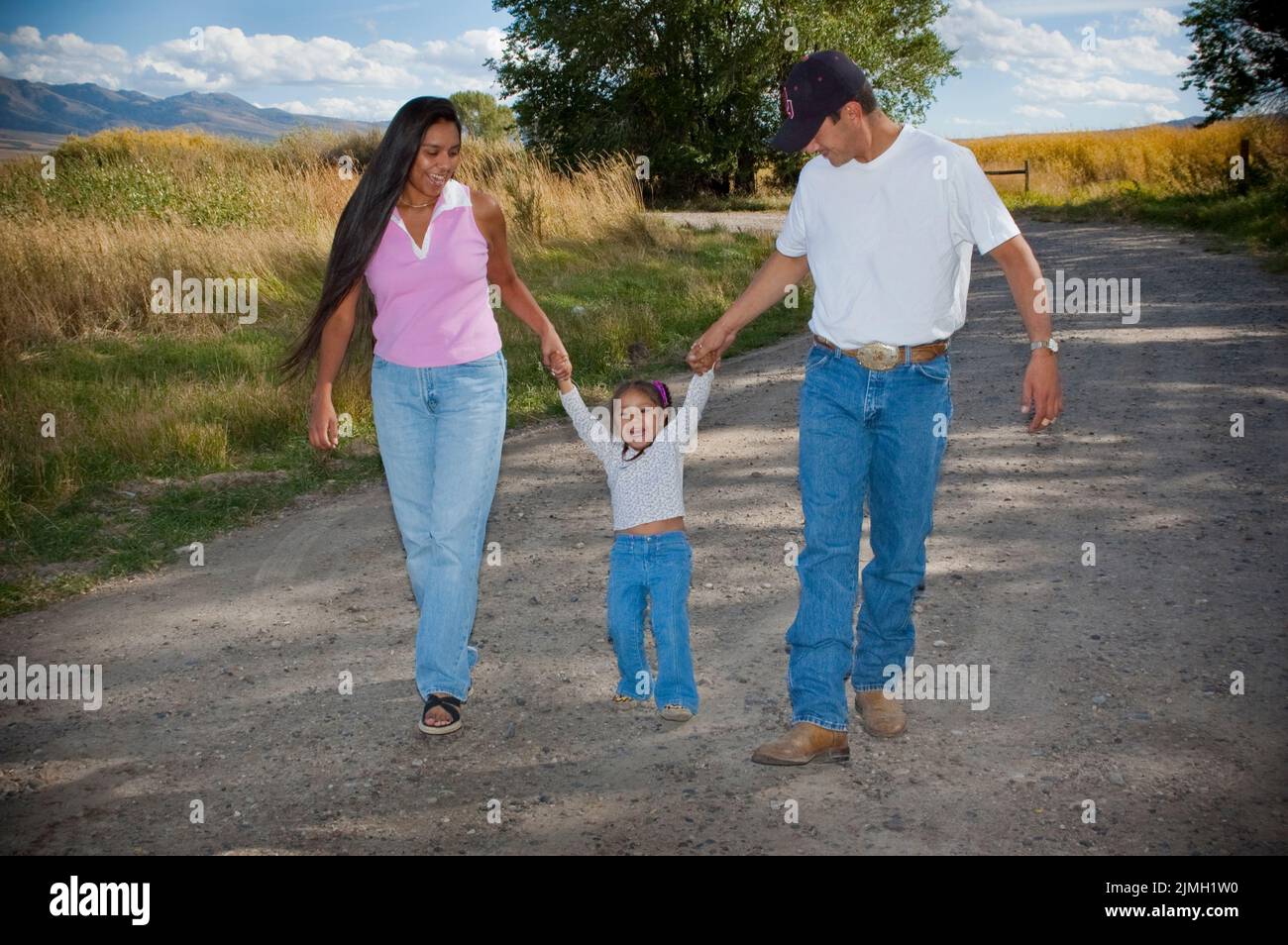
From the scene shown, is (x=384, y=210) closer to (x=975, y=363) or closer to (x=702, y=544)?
(x=702, y=544)

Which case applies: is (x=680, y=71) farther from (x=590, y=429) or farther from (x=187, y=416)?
(x=590, y=429)

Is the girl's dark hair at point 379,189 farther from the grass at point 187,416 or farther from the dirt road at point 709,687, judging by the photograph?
the dirt road at point 709,687

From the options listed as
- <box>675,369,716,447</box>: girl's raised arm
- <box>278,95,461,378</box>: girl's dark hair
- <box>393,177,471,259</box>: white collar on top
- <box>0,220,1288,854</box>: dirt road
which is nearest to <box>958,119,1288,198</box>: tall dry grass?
<box>0,220,1288,854</box>: dirt road

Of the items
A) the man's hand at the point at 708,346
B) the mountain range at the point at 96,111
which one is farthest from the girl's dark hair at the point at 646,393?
the mountain range at the point at 96,111

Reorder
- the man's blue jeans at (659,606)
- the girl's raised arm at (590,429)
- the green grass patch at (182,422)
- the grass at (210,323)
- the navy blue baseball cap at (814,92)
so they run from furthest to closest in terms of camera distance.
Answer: the grass at (210,323)
the green grass patch at (182,422)
the girl's raised arm at (590,429)
the man's blue jeans at (659,606)
the navy blue baseball cap at (814,92)

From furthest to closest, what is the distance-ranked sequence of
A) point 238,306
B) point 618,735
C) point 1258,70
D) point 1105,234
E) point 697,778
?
point 1258,70, point 1105,234, point 238,306, point 618,735, point 697,778

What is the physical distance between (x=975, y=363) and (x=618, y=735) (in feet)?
24.7

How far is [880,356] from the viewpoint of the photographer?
3.92m

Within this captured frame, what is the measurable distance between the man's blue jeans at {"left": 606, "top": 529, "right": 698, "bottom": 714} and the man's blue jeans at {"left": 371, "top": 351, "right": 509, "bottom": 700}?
22.3 inches

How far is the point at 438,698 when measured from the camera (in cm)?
443

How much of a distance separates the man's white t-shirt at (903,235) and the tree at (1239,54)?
78.0ft

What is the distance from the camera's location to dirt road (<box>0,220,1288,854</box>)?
3.76 meters

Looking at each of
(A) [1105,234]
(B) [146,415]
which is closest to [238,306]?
(B) [146,415]

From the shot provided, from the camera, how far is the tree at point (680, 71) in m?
33.8
